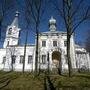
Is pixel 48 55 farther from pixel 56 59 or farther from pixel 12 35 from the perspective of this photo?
pixel 12 35

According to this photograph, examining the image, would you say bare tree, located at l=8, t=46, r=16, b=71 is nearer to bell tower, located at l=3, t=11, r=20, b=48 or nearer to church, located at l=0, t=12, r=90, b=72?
church, located at l=0, t=12, r=90, b=72

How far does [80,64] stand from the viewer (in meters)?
35.7

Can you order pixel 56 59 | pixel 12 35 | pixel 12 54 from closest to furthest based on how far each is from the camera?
pixel 56 59
pixel 12 54
pixel 12 35

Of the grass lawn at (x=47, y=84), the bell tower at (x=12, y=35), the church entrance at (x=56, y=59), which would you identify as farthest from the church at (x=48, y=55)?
the bell tower at (x=12, y=35)

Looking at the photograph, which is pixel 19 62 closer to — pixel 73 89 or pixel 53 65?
pixel 53 65

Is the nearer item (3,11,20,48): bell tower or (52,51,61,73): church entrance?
(52,51,61,73): church entrance

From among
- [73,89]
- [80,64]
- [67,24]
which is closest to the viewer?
[73,89]

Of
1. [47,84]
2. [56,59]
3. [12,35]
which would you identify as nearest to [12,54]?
[56,59]

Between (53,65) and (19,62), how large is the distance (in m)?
8.11

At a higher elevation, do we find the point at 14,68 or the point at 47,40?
the point at 47,40

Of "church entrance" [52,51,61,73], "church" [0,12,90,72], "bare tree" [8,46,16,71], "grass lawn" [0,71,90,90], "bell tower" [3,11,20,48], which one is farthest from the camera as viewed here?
"bell tower" [3,11,20,48]

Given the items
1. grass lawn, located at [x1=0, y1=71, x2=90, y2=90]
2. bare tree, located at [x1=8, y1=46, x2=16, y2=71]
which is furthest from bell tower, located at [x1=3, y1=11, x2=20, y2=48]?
grass lawn, located at [x1=0, y1=71, x2=90, y2=90]

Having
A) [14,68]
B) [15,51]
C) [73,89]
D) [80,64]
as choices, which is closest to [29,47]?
[15,51]

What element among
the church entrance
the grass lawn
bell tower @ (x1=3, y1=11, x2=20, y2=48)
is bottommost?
the grass lawn
